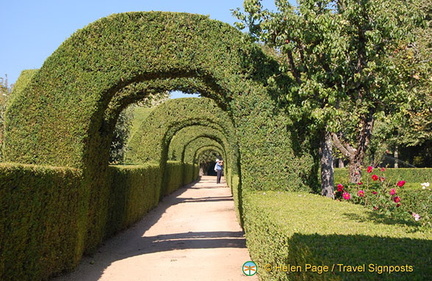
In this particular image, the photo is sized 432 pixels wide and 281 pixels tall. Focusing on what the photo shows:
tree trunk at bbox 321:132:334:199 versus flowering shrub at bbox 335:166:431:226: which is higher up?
tree trunk at bbox 321:132:334:199

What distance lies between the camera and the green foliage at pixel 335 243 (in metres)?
2.92

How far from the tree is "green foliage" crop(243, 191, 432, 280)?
2.99 meters

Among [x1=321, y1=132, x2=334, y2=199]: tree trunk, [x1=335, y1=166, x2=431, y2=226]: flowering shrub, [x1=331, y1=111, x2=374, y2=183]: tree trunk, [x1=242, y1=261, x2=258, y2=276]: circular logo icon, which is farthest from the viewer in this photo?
[x1=331, y1=111, x2=374, y2=183]: tree trunk

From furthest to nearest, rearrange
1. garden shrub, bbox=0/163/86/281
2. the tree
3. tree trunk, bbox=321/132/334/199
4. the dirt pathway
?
tree trunk, bbox=321/132/334/199
the tree
the dirt pathway
garden shrub, bbox=0/163/86/281

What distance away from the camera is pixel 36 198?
18.8 ft

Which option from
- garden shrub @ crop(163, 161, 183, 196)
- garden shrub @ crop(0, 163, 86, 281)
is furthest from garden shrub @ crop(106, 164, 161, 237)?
garden shrub @ crop(163, 161, 183, 196)

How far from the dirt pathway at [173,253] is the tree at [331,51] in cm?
274

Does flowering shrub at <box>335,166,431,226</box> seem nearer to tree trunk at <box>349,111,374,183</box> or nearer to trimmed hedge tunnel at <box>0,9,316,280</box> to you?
tree trunk at <box>349,111,374,183</box>

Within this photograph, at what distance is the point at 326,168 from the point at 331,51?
239 centimetres

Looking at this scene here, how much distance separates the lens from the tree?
28.1 ft

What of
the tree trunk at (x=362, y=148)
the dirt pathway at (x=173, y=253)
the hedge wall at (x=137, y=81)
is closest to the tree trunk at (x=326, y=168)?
the hedge wall at (x=137, y=81)

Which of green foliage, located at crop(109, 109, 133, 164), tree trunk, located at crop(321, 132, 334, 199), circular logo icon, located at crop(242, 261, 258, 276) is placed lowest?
circular logo icon, located at crop(242, 261, 258, 276)

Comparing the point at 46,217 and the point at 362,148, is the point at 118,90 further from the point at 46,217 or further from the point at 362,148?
the point at 362,148

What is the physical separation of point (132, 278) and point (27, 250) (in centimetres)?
207
